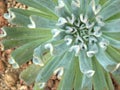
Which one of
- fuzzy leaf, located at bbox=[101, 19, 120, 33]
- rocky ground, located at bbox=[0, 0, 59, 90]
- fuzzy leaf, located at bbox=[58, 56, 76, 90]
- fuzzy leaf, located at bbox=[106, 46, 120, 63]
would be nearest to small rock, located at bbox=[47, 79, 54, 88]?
rocky ground, located at bbox=[0, 0, 59, 90]

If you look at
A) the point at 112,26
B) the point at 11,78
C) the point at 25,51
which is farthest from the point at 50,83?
the point at 112,26

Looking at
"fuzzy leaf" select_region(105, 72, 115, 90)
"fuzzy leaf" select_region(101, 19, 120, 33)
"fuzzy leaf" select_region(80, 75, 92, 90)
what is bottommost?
"fuzzy leaf" select_region(105, 72, 115, 90)

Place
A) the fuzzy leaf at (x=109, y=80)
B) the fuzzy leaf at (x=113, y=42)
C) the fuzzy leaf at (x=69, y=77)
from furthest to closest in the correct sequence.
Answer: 1. the fuzzy leaf at (x=109, y=80)
2. the fuzzy leaf at (x=69, y=77)
3. the fuzzy leaf at (x=113, y=42)

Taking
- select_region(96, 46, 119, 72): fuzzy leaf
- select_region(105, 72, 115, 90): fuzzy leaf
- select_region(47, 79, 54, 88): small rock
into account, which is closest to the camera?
select_region(96, 46, 119, 72): fuzzy leaf

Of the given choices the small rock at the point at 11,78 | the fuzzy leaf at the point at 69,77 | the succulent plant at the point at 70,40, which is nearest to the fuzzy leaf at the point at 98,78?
the succulent plant at the point at 70,40

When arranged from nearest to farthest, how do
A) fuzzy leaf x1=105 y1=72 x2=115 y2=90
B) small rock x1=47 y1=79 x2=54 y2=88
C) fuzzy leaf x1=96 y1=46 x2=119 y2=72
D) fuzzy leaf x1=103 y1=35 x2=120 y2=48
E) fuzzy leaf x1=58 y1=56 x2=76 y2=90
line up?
fuzzy leaf x1=96 y1=46 x2=119 y2=72 → fuzzy leaf x1=103 y1=35 x2=120 y2=48 → fuzzy leaf x1=58 y1=56 x2=76 y2=90 → fuzzy leaf x1=105 y1=72 x2=115 y2=90 → small rock x1=47 y1=79 x2=54 y2=88

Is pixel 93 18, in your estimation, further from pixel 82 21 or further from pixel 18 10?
pixel 18 10

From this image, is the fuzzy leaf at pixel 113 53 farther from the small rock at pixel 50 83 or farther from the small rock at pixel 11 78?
the small rock at pixel 11 78

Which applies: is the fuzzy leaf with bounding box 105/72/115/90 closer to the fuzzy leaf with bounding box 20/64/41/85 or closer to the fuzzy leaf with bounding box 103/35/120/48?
the fuzzy leaf with bounding box 103/35/120/48
